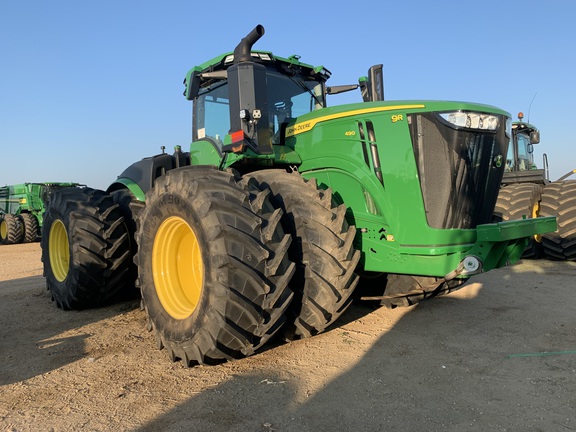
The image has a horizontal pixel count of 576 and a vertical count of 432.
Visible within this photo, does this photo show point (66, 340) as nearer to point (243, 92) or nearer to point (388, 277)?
point (243, 92)

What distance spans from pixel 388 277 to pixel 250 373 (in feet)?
6.05

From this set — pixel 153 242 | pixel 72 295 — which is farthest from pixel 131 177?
pixel 153 242

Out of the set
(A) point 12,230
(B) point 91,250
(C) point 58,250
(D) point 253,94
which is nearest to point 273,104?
(D) point 253,94

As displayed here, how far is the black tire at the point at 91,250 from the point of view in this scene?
16.6 feet

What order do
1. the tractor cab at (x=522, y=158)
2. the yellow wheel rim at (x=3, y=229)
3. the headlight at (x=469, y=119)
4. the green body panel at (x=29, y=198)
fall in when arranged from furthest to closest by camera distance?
the green body panel at (x=29, y=198) → the yellow wheel rim at (x=3, y=229) → the tractor cab at (x=522, y=158) → the headlight at (x=469, y=119)

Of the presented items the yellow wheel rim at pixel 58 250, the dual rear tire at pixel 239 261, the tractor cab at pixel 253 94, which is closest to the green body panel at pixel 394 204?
the dual rear tire at pixel 239 261

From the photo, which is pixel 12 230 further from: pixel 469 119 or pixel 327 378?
pixel 469 119

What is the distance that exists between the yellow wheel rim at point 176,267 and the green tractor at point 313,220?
0.04 feet

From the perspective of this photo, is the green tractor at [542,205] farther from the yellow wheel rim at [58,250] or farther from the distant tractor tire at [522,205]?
the yellow wheel rim at [58,250]

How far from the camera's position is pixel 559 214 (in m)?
8.36

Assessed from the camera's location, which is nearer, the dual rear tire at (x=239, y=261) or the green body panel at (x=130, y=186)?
the dual rear tire at (x=239, y=261)

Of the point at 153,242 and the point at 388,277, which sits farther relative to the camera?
the point at 388,277

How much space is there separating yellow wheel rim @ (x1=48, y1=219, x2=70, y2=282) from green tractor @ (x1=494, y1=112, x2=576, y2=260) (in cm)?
696

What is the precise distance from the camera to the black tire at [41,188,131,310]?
16.6 ft
